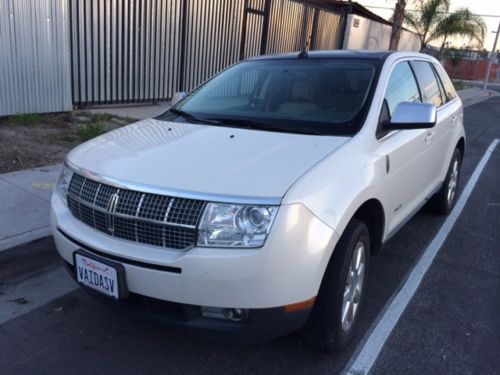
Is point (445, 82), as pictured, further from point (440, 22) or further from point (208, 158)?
point (440, 22)

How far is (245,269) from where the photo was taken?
2271mm

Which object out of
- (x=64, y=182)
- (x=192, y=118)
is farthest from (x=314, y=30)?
(x=64, y=182)

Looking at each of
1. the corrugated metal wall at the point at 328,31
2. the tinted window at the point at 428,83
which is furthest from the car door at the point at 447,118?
the corrugated metal wall at the point at 328,31

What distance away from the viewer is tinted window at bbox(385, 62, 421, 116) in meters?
3.58

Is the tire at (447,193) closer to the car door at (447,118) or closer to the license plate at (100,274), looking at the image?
the car door at (447,118)

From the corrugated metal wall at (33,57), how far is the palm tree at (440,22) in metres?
20.9

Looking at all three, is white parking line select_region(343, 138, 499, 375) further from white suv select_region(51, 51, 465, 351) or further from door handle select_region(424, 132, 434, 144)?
door handle select_region(424, 132, 434, 144)

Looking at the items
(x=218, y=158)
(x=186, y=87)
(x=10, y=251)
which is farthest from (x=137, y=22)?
(x=218, y=158)

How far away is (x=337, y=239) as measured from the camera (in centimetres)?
254

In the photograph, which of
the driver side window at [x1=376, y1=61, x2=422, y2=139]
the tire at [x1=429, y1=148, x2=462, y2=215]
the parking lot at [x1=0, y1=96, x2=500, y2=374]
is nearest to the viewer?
the parking lot at [x1=0, y1=96, x2=500, y2=374]

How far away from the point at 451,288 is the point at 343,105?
1.69m

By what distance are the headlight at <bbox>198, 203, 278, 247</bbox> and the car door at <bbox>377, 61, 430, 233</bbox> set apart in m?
1.19

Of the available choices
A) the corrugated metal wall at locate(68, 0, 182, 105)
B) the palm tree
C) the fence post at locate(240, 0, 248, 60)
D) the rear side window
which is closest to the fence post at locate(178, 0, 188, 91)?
the corrugated metal wall at locate(68, 0, 182, 105)

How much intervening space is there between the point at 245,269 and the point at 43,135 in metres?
5.47
